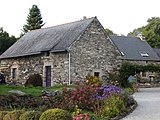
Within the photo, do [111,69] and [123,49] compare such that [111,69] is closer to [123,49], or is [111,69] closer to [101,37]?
[101,37]

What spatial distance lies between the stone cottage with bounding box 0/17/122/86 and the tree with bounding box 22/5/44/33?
114 ft

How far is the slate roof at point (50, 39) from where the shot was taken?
29925 mm

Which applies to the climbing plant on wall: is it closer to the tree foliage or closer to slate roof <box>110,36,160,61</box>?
slate roof <box>110,36,160,61</box>

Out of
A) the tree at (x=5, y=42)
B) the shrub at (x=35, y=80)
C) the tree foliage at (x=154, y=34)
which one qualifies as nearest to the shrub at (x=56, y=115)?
the shrub at (x=35, y=80)

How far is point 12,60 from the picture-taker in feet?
119

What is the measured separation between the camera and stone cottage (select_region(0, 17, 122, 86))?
2894 cm

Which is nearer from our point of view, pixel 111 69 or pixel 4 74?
pixel 111 69

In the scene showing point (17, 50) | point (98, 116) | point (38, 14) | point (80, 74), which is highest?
point (38, 14)

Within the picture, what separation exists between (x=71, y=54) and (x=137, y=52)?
959 inches

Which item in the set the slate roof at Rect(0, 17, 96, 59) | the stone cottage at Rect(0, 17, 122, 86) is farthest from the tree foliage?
the stone cottage at Rect(0, 17, 122, 86)

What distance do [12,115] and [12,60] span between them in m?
25.8

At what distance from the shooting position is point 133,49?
171 feet

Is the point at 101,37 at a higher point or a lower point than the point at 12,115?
higher

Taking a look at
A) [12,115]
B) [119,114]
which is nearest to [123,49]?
[119,114]
